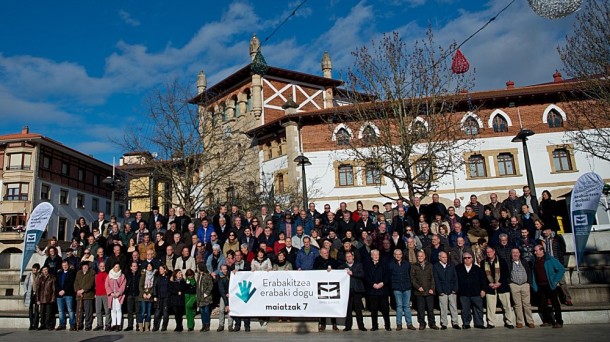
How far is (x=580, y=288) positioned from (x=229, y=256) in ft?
27.9

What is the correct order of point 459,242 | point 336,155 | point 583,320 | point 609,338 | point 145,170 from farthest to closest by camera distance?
point 336,155 → point 145,170 → point 459,242 → point 583,320 → point 609,338

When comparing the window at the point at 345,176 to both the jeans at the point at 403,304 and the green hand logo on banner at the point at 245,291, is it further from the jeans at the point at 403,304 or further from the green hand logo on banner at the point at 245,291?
the jeans at the point at 403,304

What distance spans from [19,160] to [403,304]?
40.4 m

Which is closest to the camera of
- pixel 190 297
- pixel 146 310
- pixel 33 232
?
pixel 190 297

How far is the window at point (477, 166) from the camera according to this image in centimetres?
2873

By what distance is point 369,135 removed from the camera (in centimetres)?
2058

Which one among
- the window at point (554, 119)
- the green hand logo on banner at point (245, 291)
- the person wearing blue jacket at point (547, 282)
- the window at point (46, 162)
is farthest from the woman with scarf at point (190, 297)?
the window at point (46, 162)

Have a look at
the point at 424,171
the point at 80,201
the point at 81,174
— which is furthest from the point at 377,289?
the point at 81,174

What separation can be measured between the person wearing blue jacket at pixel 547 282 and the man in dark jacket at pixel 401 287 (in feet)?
8.81

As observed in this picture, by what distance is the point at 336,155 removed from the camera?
29891 millimetres

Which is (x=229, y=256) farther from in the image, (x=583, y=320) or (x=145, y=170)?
(x=145, y=170)

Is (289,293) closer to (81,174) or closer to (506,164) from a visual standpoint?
(506,164)

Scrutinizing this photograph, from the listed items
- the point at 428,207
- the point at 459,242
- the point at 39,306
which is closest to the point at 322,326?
the point at 459,242

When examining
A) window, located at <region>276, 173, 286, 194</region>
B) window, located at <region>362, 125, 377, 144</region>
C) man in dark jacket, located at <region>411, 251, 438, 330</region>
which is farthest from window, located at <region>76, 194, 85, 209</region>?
man in dark jacket, located at <region>411, 251, 438, 330</region>
